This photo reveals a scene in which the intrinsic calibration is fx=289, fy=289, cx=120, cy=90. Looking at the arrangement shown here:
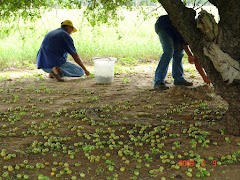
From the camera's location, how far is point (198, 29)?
3.44 m

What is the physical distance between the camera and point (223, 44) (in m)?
3.29

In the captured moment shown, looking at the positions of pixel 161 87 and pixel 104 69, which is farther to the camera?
pixel 104 69

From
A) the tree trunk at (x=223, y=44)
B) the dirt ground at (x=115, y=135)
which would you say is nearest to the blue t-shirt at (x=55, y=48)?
the dirt ground at (x=115, y=135)

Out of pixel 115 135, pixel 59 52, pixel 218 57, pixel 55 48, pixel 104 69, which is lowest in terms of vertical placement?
pixel 115 135

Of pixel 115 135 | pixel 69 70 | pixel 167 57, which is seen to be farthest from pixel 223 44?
pixel 69 70

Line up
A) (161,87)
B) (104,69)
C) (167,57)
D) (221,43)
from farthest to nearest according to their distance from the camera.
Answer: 1. (104,69)
2. (161,87)
3. (167,57)
4. (221,43)

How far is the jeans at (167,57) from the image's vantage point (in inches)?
221

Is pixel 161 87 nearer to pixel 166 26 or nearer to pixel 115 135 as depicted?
pixel 166 26

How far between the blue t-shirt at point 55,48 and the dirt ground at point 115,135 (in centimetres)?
124

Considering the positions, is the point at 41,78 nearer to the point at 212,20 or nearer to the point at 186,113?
the point at 186,113

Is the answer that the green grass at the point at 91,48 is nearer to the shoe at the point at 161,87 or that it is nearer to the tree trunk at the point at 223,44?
the shoe at the point at 161,87

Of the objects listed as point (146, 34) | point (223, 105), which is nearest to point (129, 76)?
point (223, 105)

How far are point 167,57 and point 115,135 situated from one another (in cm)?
262

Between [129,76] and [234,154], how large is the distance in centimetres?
494
